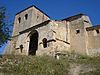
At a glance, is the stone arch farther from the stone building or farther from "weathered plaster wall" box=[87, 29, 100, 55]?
"weathered plaster wall" box=[87, 29, 100, 55]

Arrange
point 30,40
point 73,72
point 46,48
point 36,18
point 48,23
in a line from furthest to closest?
point 36,18, point 30,40, point 48,23, point 46,48, point 73,72

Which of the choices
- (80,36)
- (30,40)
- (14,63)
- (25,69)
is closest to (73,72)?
(25,69)

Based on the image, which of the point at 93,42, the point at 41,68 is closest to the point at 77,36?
the point at 93,42

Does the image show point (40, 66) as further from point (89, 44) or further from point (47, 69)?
point (89, 44)

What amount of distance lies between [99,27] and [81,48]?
385 centimetres

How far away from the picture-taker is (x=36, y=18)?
111ft

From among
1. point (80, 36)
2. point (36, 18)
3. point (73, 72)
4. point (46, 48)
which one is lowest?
point (73, 72)

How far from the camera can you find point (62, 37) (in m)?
27.0

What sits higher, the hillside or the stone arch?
the stone arch

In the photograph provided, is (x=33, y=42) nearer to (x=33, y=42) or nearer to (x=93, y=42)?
(x=33, y=42)

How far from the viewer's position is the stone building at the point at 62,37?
25375 mm

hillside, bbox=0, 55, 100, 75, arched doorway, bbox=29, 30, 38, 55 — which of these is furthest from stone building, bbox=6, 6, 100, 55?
hillside, bbox=0, 55, 100, 75

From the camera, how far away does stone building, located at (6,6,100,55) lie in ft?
83.3

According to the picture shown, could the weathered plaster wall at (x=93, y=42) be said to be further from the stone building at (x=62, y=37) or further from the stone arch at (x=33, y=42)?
the stone arch at (x=33, y=42)
